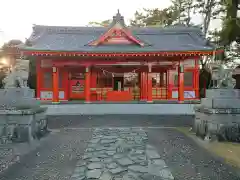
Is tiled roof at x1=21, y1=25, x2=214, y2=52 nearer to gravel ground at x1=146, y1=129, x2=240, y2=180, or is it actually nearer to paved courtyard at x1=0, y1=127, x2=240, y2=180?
paved courtyard at x1=0, y1=127, x2=240, y2=180

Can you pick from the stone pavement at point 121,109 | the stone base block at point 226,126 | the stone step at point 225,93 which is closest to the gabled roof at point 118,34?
the stone pavement at point 121,109

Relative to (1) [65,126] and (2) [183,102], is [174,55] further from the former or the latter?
(1) [65,126]

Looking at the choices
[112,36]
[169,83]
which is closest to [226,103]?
[169,83]

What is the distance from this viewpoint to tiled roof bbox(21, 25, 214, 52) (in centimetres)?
1491

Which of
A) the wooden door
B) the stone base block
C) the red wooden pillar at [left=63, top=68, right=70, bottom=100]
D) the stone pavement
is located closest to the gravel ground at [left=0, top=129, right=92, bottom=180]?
the stone base block

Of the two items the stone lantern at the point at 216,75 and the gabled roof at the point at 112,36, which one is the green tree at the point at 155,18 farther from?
the stone lantern at the point at 216,75

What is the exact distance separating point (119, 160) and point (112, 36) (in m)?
11.7

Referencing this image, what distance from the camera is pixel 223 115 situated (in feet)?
24.1

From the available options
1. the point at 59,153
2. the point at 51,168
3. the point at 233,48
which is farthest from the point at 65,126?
the point at 233,48

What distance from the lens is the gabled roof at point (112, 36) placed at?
14.9 m

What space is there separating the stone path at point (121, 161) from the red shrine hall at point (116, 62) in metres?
8.04

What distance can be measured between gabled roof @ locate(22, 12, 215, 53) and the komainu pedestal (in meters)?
7.30

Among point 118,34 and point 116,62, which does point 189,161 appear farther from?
point 118,34

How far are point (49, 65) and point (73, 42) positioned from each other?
2612mm
